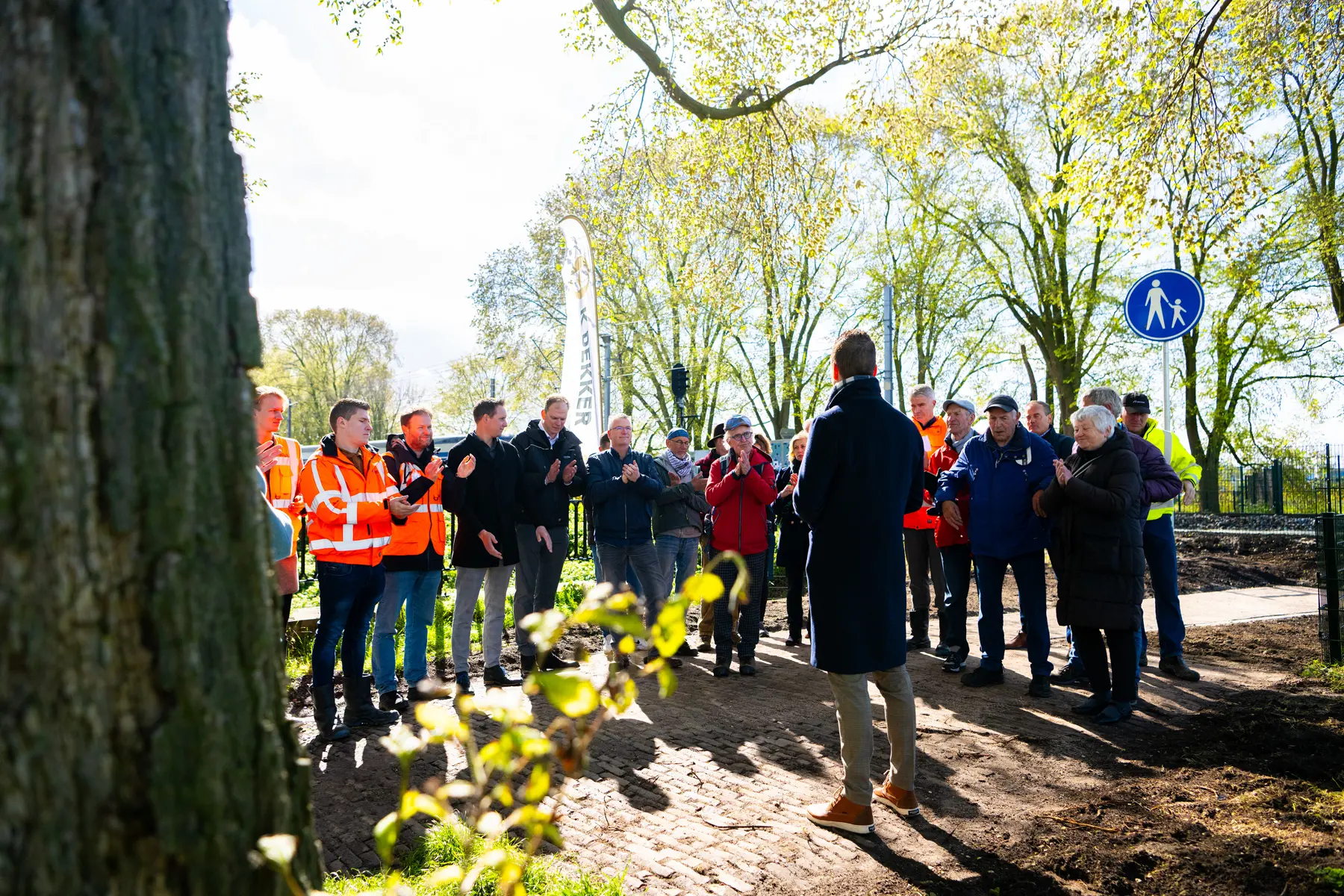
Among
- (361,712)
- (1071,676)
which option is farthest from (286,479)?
(1071,676)

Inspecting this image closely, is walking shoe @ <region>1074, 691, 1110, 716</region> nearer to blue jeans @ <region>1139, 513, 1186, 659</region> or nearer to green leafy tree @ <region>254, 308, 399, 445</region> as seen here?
blue jeans @ <region>1139, 513, 1186, 659</region>

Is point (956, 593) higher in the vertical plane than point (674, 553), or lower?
lower

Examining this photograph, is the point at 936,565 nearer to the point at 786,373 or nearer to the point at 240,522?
the point at 240,522

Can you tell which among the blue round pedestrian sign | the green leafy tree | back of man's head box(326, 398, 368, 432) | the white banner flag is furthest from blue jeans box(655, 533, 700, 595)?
the green leafy tree

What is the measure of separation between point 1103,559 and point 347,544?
15.9ft

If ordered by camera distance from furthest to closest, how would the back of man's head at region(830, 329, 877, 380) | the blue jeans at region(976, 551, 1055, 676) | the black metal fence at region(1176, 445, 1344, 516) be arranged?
the black metal fence at region(1176, 445, 1344, 516) → the blue jeans at region(976, 551, 1055, 676) → the back of man's head at region(830, 329, 877, 380)

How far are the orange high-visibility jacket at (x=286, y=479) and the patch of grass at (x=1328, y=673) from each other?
7274mm

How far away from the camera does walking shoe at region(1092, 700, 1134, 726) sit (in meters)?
5.69

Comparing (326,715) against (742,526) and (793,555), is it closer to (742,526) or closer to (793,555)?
(742,526)

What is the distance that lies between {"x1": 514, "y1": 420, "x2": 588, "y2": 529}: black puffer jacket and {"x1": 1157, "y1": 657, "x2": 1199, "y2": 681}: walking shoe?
4.89 m

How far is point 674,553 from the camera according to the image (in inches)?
333

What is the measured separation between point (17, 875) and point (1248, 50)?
1168 cm

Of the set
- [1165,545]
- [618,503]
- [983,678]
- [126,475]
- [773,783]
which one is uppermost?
[126,475]

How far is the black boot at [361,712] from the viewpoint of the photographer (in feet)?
19.8
